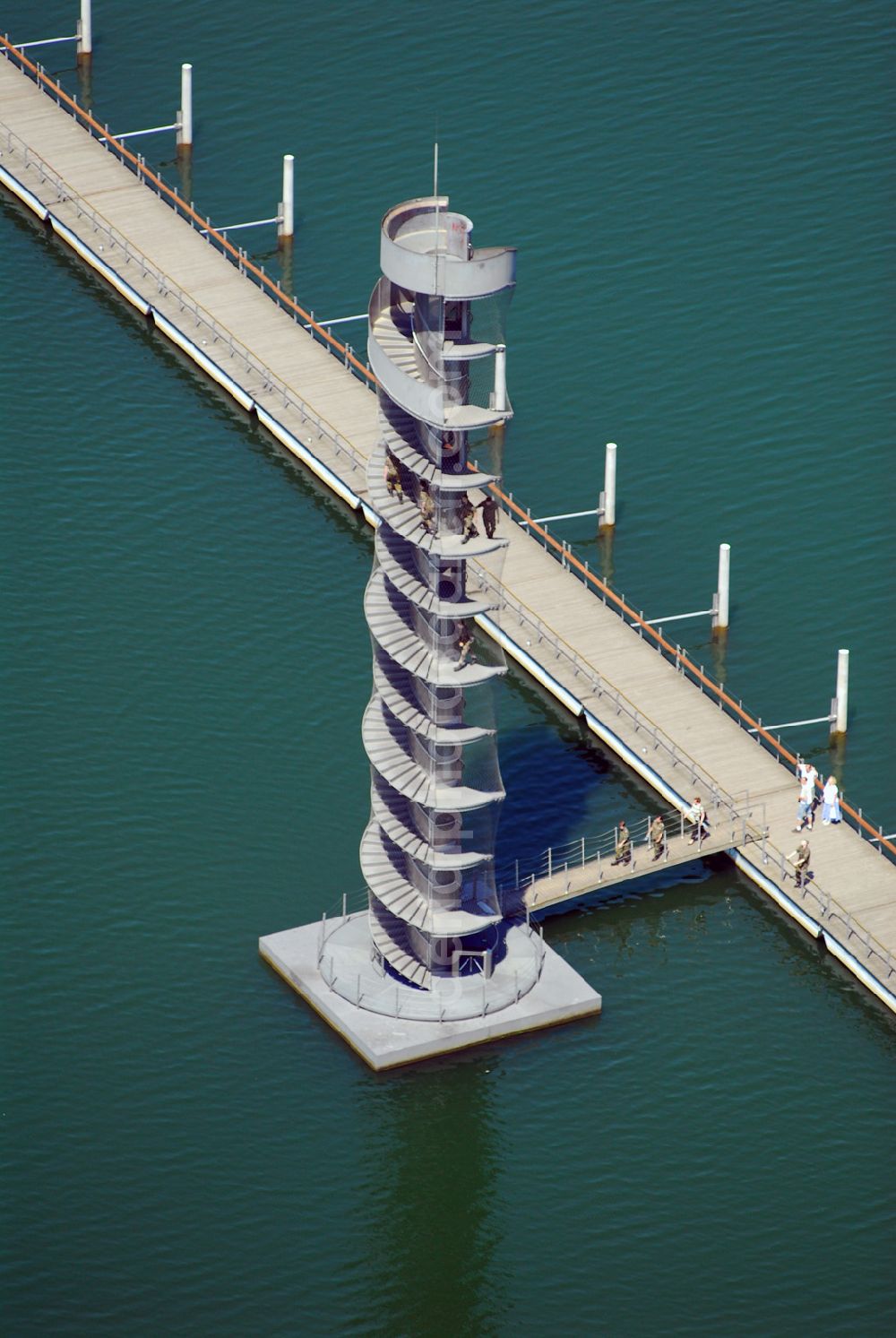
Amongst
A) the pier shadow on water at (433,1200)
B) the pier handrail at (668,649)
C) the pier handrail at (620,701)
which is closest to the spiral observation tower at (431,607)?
the pier shadow on water at (433,1200)

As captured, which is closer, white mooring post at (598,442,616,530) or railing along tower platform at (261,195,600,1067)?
railing along tower platform at (261,195,600,1067)

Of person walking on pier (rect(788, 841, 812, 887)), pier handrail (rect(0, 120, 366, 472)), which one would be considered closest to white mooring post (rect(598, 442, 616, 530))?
pier handrail (rect(0, 120, 366, 472))

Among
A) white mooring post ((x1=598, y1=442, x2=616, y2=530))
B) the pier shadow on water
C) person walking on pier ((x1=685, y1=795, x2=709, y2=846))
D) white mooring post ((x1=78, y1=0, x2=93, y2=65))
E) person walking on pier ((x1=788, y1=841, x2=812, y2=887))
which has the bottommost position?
the pier shadow on water

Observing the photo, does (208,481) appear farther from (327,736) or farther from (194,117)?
(194,117)

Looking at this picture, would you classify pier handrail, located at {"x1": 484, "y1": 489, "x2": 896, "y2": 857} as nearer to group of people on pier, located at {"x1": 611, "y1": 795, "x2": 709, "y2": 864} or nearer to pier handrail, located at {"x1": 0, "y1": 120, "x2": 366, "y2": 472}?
group of people on pier, located at {"x1": 611, "y1": 795, "x2": 709, "y2": 864}

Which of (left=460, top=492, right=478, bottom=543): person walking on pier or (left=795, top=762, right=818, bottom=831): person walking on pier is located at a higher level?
(left=460, top=492, right=478, bottom=543): person walking on pier

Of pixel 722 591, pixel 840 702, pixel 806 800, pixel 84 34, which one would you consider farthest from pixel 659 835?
pixel 84 34
